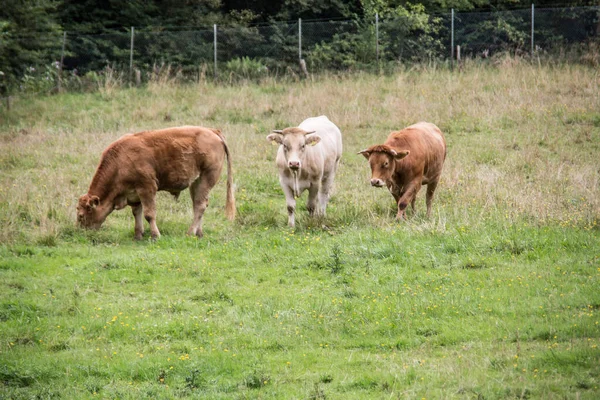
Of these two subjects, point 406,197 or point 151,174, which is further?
point 406,197

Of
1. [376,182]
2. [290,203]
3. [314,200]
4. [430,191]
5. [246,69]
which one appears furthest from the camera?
[246,69]

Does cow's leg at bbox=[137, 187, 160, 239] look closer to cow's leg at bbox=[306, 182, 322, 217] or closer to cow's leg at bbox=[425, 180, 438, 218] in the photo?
cow's leg at bbox=[306, 182, 322, 217]

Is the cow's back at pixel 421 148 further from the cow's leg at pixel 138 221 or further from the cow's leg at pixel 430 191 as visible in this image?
the cow's leg at pixel 138 221

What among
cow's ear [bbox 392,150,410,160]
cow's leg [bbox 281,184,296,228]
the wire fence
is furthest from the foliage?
cow's ear [bbox 392,150,410,160]

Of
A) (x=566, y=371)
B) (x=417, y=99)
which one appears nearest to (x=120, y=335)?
(x=566, y=371)

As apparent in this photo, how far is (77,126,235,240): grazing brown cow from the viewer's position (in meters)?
12.6

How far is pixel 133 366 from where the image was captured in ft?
25.2

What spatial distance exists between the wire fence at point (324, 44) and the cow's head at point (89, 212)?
14.8 m

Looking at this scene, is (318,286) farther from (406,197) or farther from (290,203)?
(406,197)

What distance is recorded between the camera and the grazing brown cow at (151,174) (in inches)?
498

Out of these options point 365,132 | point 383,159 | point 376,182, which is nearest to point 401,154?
point 383,159

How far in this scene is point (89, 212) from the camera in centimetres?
1258

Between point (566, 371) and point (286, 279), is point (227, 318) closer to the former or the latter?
point (286, 279)

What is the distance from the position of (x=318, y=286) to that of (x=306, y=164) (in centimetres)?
387
